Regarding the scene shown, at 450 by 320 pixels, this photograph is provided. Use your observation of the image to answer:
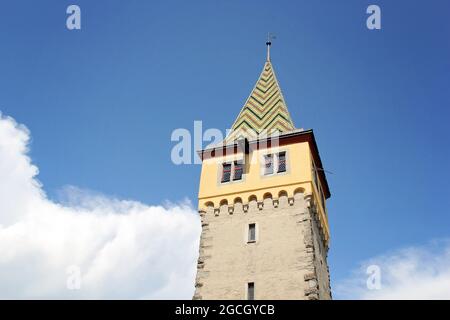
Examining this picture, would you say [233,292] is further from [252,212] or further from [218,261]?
[252,212]

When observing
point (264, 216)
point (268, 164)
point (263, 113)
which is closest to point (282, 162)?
point (268, 164)

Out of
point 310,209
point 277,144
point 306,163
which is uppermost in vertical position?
point 277,144

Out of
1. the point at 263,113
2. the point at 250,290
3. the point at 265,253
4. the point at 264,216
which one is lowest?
the point at 250,290

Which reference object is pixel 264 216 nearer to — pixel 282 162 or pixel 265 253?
pixel 265 253

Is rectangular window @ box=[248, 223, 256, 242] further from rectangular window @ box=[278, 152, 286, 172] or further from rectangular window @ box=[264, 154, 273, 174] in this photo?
rectangular window @ box=[278, 152, 286, 172]

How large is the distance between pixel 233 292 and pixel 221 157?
25.4 feet

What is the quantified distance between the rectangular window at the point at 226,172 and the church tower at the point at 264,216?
51mm

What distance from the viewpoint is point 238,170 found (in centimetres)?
2352

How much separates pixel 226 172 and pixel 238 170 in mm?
661

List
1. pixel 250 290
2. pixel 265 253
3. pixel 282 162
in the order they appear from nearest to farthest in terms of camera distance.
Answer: pixel 250 290, pixel 265 253, pixel 282 162

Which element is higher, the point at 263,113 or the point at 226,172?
the point at 263,113

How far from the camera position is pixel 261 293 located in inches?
741
